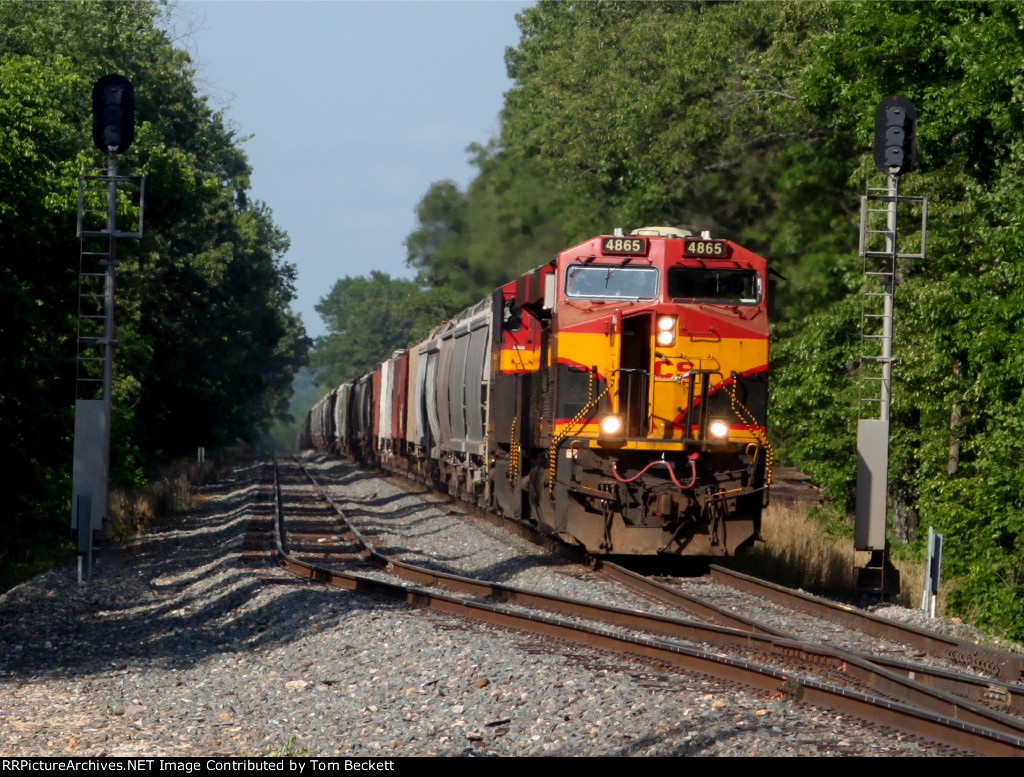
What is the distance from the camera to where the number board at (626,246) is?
14766 mm

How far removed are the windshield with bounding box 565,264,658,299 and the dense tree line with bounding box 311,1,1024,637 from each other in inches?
220

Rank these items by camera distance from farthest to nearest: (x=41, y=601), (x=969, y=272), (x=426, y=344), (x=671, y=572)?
(x=426, y=344) → (x=969, y=272) → (x=671, y=572) → (x=41, y=601)

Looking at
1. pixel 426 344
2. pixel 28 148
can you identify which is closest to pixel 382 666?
pixel 28 148

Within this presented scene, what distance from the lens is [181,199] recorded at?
26.9 meters

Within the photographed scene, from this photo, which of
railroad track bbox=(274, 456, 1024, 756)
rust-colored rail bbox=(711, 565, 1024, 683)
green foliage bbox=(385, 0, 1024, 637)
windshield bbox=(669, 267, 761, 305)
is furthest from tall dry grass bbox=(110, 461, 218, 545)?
green foliage bbox=(385, 0, 1024, 637)

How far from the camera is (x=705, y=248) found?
14750 millimetres

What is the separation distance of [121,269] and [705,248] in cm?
1852

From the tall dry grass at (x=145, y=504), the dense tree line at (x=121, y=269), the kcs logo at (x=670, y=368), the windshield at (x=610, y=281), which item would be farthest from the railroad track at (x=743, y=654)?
the tall dry grass at (x=145, y=504)

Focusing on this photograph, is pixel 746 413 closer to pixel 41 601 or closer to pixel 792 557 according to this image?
pixel 792 557

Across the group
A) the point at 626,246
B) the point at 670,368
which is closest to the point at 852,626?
the point at 670,368

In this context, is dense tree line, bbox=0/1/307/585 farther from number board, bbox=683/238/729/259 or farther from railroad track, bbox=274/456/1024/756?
number board, bbox=683/238/729/259

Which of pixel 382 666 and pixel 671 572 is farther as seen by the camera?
pixel 671 572

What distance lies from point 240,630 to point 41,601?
297 cm

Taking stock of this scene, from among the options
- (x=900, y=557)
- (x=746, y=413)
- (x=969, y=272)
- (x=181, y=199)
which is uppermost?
(x=181, y=199)
